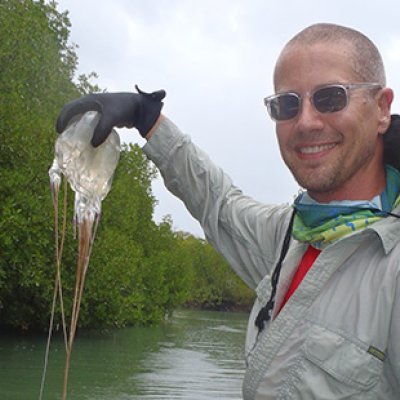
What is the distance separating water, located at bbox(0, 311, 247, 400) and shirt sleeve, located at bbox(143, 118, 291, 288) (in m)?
10.9

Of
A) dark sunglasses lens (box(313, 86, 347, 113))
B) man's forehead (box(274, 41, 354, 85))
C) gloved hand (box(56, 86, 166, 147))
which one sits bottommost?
dark sunglasses lens (box(313, 86, 347, 113))

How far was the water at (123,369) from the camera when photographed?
45.3 feet

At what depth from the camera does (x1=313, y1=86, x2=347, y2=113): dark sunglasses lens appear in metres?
1.96

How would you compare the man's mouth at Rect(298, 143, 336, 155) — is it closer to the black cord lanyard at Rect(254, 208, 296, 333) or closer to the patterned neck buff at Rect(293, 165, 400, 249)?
the patterned neck buff at Rect(293, 165, 400, 249)

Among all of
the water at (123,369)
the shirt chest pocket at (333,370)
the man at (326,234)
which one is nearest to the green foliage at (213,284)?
the water at (123,369)

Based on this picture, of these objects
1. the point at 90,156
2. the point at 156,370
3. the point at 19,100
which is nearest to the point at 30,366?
the point at 156,370

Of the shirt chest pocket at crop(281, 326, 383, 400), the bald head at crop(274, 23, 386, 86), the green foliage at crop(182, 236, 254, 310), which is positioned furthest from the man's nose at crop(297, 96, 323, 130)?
the green foliage at crop(182, 236, 254, 310)

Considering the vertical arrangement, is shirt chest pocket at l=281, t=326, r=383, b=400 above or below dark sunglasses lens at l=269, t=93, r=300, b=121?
below

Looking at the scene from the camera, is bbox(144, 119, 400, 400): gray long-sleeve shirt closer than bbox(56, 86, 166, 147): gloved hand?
Yes

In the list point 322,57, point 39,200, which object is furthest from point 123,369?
point 322,57

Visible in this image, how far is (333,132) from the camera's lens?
2.01 metres

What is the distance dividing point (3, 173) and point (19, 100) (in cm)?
191

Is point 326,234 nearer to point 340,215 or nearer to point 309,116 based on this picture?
point 340,215

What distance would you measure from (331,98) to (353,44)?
0.18 meters
